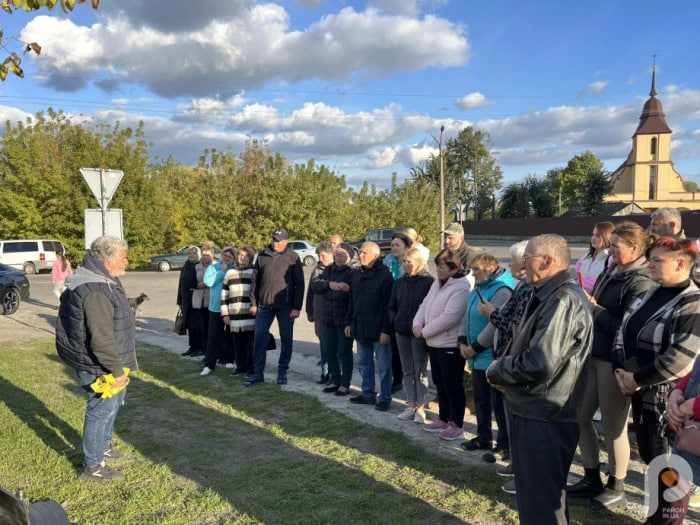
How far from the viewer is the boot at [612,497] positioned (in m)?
3.66

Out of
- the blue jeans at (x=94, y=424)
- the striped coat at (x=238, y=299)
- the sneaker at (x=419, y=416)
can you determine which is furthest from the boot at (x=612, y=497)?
the striped coat at (x=238, y=299)

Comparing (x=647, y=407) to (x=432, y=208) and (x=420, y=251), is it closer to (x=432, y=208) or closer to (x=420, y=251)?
(x=420, y=251)

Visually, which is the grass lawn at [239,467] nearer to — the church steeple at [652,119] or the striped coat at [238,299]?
the striped coat at [238,299]

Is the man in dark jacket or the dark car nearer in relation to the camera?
the man in dark jacket

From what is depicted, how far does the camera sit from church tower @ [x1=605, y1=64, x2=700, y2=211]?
67500 millimetres

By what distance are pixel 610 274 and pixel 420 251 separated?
1935 millimetres

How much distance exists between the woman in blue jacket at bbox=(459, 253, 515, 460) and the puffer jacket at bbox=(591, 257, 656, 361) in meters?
0.75

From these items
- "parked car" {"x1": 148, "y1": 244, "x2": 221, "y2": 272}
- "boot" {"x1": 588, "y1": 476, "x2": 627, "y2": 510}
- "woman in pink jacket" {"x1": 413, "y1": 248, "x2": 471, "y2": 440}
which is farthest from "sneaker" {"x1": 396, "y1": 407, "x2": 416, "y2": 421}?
"parked car" {"x1": 148, "y1": 244, "x2": 221, "y2": 272}

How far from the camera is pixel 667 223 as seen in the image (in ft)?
16.5

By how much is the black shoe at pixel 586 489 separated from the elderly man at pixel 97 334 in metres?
3.49

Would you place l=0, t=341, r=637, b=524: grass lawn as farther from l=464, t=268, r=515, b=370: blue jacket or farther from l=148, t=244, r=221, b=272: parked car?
l=148, t=244, r=221, b=272: parked car

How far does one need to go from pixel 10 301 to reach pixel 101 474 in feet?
40.1

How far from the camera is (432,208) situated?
37906 millimetres

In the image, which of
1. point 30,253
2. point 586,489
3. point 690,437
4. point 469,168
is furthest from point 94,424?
point 469,168
